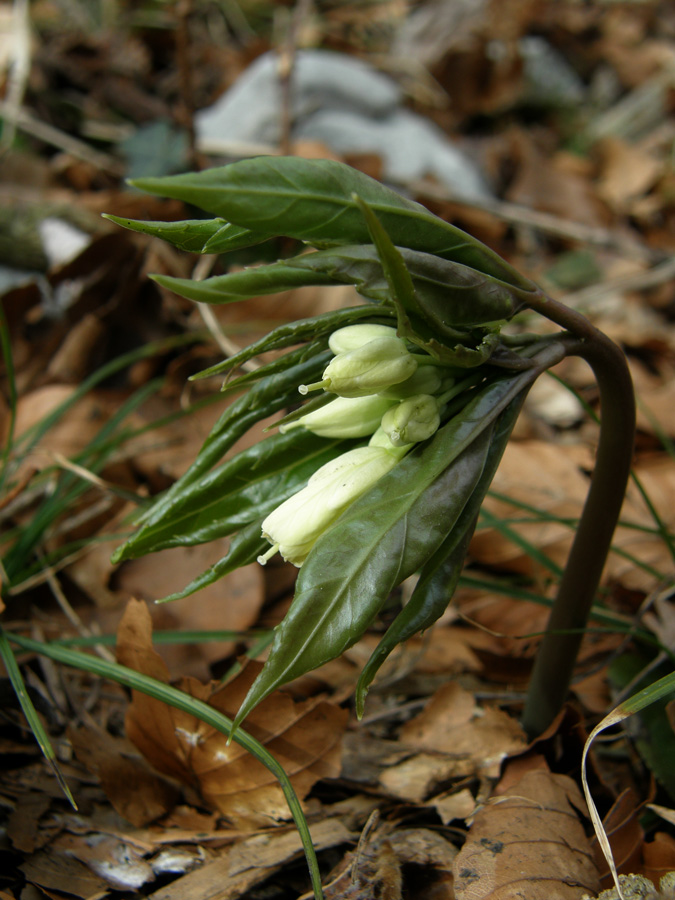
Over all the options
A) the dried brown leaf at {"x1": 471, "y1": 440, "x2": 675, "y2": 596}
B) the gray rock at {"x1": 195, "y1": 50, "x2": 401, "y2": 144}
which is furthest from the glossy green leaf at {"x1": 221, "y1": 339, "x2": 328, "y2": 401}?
the gray rock at {"x1": 195, "y1": 50, "x2": 401, "y2": 144}

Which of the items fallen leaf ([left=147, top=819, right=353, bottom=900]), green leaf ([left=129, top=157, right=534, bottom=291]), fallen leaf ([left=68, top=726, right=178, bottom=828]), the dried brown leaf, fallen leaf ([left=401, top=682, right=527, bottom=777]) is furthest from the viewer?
the dried brown leaf

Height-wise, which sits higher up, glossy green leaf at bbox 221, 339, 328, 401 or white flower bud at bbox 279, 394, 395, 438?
glossy green leaf at bbox 221, 339, 328, 401

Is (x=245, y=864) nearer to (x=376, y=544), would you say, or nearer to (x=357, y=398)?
(x=376, y=544)

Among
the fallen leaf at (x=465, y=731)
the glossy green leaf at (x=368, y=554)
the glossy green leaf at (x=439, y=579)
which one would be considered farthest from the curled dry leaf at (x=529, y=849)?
the glossy green leaf at (x=368, y=554)

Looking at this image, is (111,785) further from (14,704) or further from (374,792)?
(374,792)

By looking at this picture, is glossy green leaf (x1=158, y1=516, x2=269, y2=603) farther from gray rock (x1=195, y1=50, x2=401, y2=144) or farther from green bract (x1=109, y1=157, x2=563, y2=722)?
gray rock (x1=195, y1=50, x2=401, y2=144)

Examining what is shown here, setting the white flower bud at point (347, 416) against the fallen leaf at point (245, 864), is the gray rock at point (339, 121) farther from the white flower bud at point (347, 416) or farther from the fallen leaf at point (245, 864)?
the fallen leaf at point (245, 864)

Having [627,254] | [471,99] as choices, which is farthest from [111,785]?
[471,99]
